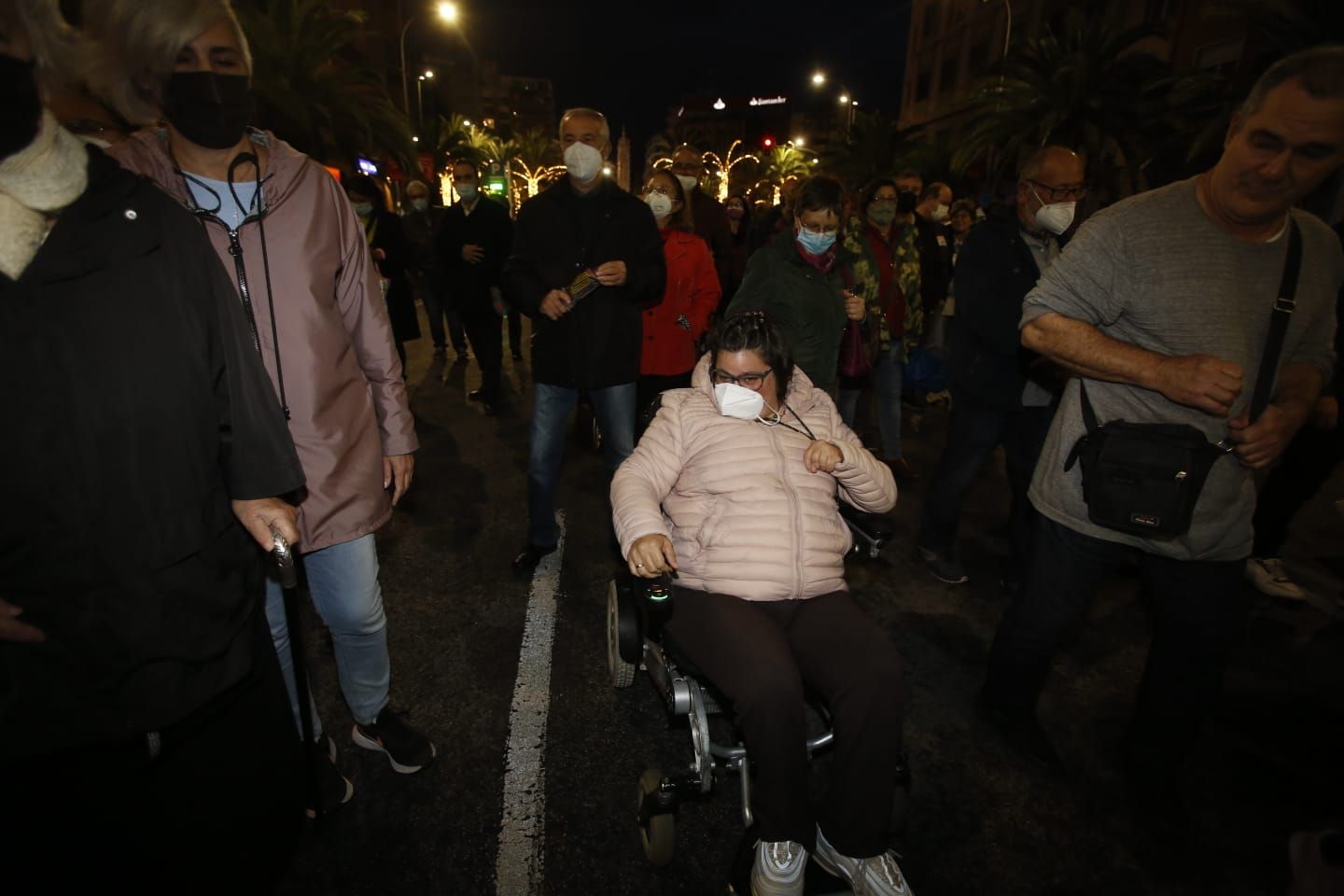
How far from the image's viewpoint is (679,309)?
4.75 m

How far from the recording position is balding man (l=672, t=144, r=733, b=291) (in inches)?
276

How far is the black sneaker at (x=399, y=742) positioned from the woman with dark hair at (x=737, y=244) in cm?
479

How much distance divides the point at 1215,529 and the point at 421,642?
3.27 m

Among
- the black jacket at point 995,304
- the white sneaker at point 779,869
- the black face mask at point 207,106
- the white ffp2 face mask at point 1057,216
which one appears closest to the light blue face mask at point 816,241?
the black jacket at point 995,304

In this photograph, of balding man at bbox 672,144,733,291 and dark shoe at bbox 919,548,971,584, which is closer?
dark shoe at bbox 919,548,971,584

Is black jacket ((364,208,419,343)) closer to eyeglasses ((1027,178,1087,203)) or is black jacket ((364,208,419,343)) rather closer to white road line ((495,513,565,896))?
white road line ((495,513,565,896))

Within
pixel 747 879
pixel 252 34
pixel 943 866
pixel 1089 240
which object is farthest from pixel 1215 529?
pixel 252 34

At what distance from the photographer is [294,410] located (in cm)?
196

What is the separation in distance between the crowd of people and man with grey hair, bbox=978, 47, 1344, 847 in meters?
0.01

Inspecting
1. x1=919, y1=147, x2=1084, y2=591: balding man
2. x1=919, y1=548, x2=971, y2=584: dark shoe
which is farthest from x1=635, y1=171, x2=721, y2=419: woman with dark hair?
x1=919, y1=548, x2=971, y2=584: dark shoe

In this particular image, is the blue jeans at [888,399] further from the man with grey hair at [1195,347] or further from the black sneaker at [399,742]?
the black sneaker at [399,742]

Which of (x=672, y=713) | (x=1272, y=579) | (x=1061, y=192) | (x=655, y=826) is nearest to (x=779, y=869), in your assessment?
(x=655, y=826)

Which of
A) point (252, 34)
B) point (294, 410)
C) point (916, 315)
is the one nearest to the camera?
point (294, 410)

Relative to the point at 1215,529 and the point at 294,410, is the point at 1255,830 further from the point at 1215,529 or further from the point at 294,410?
the point at 294,410
